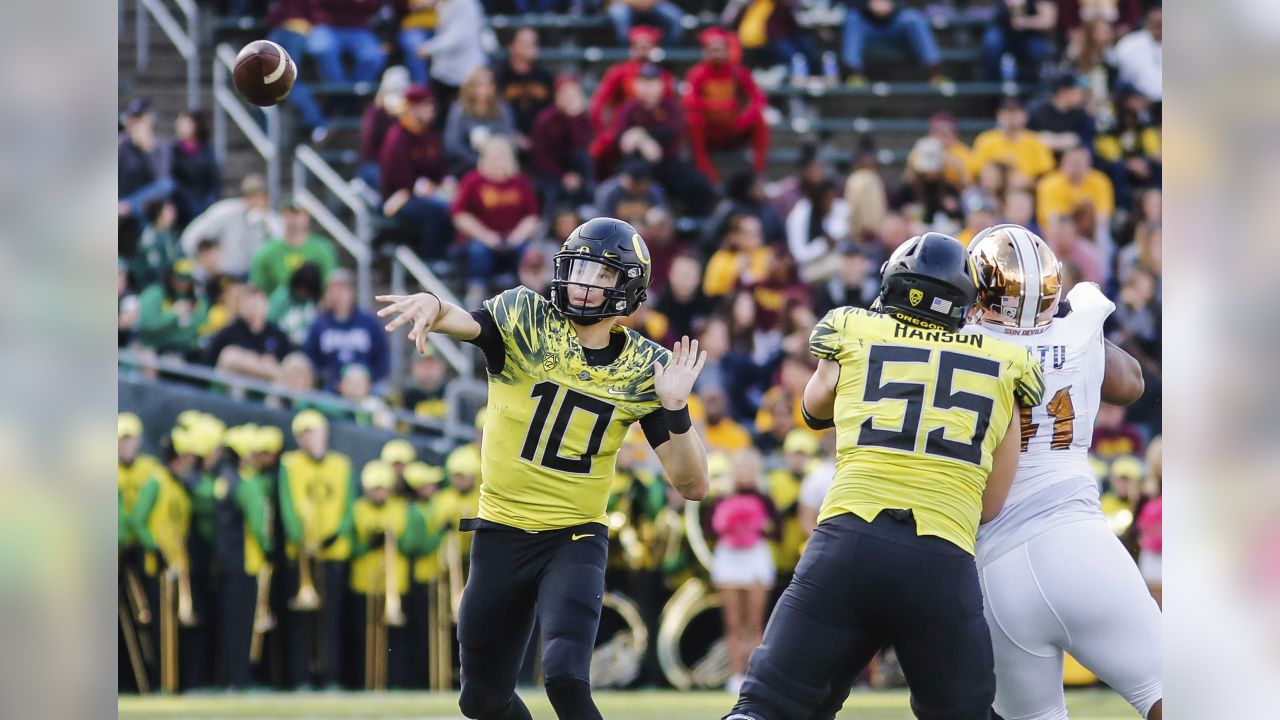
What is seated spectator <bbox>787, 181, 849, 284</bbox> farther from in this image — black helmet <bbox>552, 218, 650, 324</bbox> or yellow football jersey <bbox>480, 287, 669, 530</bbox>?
yellow football jersey <bbox>480, 287, 669, 530</bbox>

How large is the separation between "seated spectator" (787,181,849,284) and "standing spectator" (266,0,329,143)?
171 inches

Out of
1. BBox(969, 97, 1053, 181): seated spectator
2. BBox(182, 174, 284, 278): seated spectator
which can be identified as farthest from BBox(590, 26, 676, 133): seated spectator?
BBox(182, 174, 284, 278): seated spectator

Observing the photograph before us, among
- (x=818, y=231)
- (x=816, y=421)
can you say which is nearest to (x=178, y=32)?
(x=818, y=231)

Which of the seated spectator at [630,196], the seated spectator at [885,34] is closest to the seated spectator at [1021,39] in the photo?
the seated spectator at [885,34]

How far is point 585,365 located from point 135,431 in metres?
6.14

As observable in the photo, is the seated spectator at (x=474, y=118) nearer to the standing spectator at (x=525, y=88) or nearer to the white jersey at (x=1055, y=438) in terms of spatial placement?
the standing spectator at (x=525, y=88)

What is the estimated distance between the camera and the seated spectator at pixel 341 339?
11.7 metres

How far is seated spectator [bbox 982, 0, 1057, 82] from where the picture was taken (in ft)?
48.5

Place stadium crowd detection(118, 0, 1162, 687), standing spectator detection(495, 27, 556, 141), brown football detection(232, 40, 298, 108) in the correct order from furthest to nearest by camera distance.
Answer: standing spectator detection(495, 27, 556, 141)
stadium crowd detection(118, 0, 1162, 687)
brown football detection(232, 40, 298, 108)

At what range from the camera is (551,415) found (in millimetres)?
5742

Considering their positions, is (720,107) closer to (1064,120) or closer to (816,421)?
(1064,120)

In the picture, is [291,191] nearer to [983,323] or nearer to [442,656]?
[442,656]

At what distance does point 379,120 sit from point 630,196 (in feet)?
7.50
